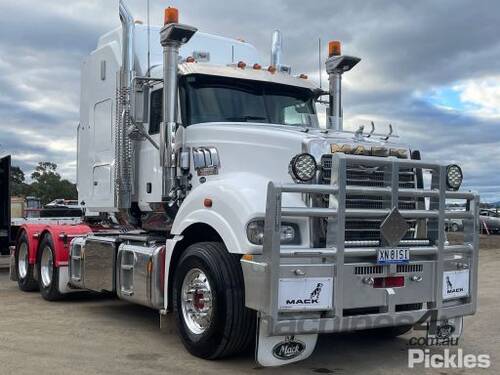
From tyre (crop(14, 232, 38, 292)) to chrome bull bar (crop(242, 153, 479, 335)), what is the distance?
6.68 m

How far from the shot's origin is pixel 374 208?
6117 millimetres

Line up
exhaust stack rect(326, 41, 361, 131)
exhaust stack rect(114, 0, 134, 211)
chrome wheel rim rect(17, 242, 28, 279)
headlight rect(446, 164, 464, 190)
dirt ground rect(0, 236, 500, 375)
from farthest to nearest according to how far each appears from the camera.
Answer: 1. chrome wheel rim rect(17, 242, 28, 279)
2. exhaust stack rect(326, 41, 361, 131)
3. exhaust stack rect(114, 0, 134, 211)
4. headlight rect(446, 164, 464, 190)
5. dirt ground rect(0, 236, 500, 375)

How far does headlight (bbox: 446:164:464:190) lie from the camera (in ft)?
21.2

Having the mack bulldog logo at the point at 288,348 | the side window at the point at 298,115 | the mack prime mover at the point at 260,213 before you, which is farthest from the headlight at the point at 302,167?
the side window at the point at 298,115

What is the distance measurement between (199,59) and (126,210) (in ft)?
7.37

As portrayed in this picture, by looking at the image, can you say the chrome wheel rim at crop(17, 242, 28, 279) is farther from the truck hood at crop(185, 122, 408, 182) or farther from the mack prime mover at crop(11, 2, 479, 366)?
the truck hood at crop(185, 122, 408, 182)

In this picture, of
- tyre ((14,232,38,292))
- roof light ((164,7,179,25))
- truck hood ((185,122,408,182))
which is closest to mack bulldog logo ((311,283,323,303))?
truck hood ((185,122,408,182))

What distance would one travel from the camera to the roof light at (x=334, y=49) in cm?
918

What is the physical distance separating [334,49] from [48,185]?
74.1 m

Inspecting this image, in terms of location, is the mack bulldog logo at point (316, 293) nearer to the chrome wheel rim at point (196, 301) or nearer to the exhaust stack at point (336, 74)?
the chrome wheel rim at point (196, 301)

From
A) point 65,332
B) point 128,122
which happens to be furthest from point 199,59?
point 65,332

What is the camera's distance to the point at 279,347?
549 centimetres

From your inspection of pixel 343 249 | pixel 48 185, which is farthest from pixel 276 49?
pixel 48 185

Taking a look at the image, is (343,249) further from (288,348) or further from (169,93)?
(169,93)
